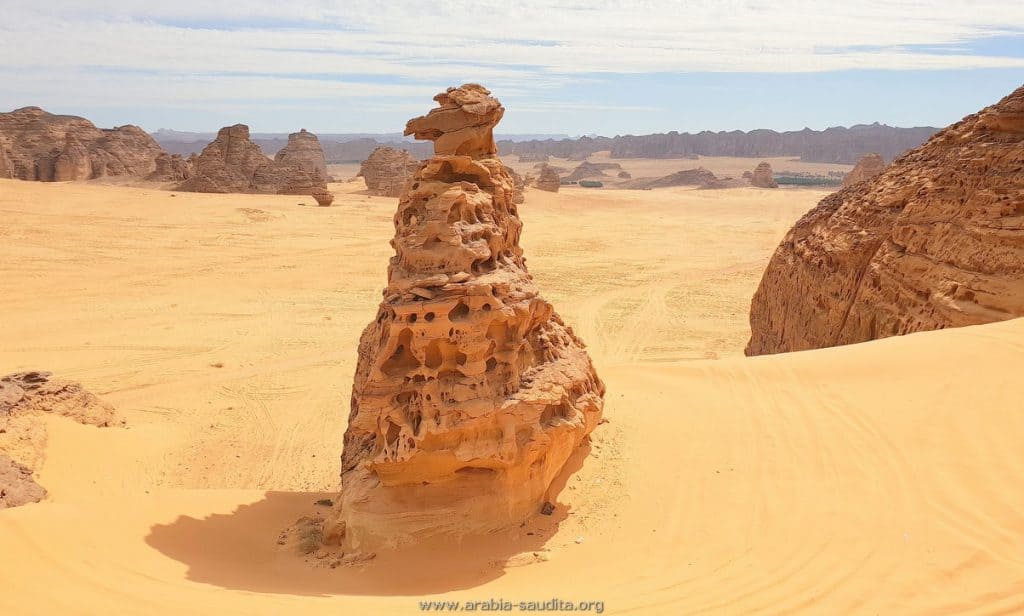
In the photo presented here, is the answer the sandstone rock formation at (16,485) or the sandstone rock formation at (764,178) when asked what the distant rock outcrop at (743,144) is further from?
the sandstone rock formation at (16,485)

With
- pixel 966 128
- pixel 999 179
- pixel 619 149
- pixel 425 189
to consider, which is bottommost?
pixel 425 189

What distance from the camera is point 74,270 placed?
74.8 ft

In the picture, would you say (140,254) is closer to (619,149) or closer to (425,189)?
(425,189)

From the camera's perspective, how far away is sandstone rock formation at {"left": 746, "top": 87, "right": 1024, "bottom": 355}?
9.99m

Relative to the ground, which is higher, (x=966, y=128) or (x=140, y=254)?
(x=966, y=128)

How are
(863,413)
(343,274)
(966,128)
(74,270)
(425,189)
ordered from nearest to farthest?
(425,189) → (863,413) → (966,128) → (74,270) → (343,274)

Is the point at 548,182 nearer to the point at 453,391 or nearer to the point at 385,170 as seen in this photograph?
the point at 385,170

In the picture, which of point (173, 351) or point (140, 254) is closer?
point (173, 351)

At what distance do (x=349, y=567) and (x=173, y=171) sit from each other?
156ft

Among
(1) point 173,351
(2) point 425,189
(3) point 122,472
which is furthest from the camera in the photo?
(1) point 173,351

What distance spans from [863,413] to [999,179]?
5.02m

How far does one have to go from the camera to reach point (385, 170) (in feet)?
161

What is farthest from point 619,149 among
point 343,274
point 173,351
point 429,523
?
point 429,523

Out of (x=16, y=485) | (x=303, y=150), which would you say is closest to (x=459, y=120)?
(x=16, y=485)
